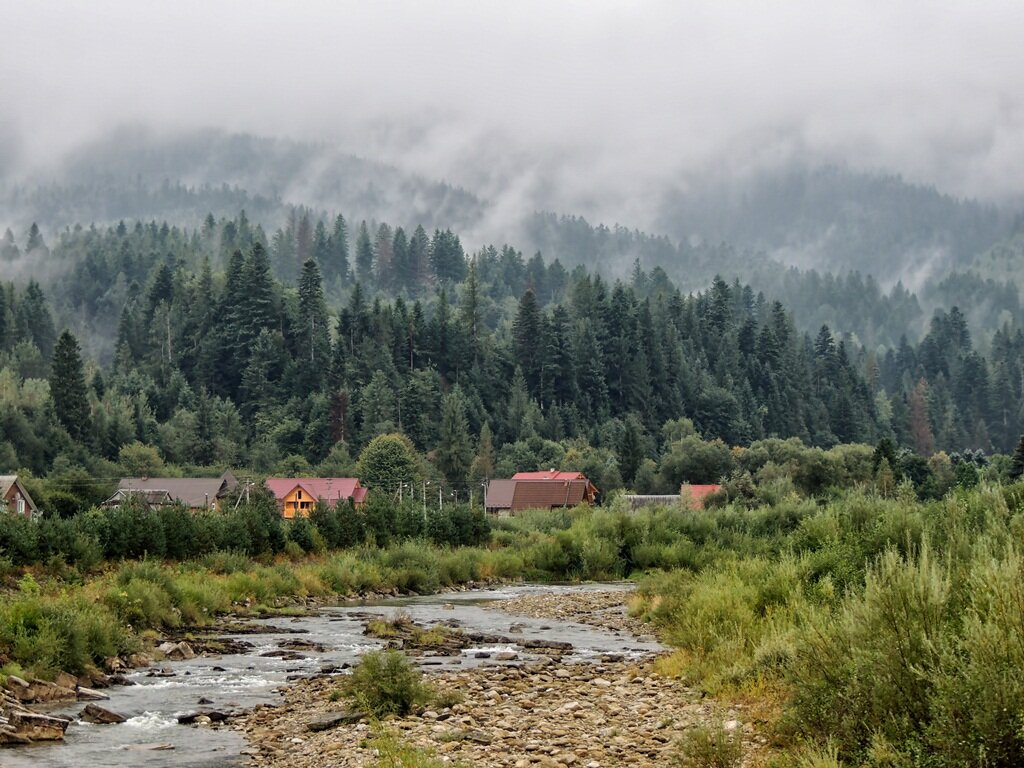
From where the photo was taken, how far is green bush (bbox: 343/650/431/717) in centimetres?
2194

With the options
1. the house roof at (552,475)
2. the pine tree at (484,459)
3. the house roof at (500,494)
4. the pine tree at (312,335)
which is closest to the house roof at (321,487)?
the house roof at (500,494)

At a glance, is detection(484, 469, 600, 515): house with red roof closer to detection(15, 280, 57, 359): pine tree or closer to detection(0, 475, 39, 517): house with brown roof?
detection(0, 475, 39, 517): house with brown roof

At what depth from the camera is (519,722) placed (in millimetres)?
20562

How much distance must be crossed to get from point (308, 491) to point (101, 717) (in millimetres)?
97625

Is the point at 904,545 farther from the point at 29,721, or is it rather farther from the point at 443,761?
the point at 29,721

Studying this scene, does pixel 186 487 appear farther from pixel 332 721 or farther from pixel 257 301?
pixel 332 721

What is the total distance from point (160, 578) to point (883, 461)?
82.7 meters

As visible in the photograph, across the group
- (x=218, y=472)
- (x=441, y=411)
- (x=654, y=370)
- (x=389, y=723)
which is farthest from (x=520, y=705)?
(x=654, y=370)

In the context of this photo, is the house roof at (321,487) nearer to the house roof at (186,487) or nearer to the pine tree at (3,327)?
the house roof at (186,487)

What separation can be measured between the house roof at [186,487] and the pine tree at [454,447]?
35.9 meters

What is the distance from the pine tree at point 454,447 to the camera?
482ft

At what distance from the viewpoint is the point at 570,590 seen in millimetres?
63500

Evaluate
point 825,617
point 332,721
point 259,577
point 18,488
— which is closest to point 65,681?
point 332,721

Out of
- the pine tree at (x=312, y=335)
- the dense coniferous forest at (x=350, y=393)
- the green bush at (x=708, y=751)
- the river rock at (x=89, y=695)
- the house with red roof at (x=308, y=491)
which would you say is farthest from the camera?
the pine tree at (x=312, y=335)
